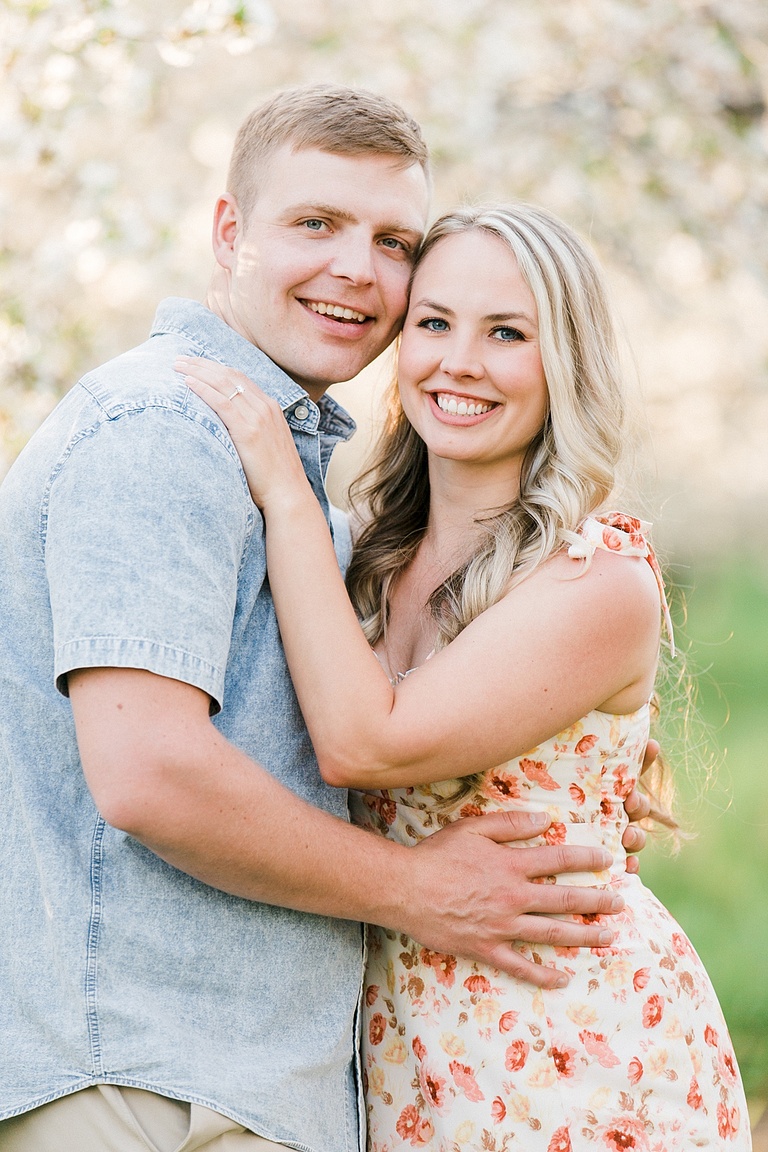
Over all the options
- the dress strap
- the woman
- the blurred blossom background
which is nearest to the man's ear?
the woman

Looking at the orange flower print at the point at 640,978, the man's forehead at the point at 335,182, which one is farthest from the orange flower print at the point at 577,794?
the man's forehead at the point at 335,182

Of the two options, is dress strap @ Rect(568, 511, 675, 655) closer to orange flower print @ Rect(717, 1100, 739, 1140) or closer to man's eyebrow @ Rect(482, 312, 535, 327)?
man's eyebrow @ Rect(482, 312, 535, 327)

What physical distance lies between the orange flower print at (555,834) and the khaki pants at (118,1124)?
0.74 metres

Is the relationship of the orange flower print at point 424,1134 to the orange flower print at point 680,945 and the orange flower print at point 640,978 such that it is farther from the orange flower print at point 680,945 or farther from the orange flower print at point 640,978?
the orange flower print at point 680,945

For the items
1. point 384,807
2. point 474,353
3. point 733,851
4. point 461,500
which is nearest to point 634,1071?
point 384,807

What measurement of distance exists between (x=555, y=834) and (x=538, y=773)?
12 cm

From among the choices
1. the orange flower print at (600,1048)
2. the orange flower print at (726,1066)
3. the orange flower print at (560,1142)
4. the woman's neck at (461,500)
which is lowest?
the orange flower print at (560,1142)

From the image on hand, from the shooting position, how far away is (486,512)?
2.64 m

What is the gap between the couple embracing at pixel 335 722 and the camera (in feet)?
6.09

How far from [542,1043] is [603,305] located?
139cm

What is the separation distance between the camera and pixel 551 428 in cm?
257

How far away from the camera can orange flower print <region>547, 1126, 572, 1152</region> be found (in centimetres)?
215

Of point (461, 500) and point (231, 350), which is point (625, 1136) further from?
point (231, 350)

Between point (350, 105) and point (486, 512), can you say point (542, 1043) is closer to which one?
point (486, 512)
